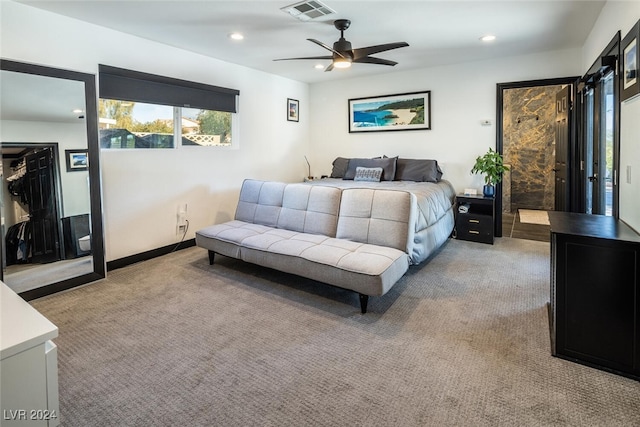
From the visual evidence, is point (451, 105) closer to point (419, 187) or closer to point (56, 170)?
point (419, 187)

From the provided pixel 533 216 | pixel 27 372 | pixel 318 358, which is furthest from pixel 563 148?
pixel 27 372

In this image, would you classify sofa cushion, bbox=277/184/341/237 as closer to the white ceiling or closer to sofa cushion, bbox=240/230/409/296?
sofa cushion, bbox=240/230/409/296

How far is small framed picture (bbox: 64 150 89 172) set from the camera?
3.25 metres

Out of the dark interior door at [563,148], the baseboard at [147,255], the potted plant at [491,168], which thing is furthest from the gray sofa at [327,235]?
the dark interior door at [563,148]

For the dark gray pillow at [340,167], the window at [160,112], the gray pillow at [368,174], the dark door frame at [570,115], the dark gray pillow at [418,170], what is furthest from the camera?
the dark gray pillow at [340,167]

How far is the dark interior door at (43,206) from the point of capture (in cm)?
304

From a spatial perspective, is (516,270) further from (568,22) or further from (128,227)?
(128,227)

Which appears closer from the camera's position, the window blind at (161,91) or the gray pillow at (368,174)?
the window blind at (161,91)

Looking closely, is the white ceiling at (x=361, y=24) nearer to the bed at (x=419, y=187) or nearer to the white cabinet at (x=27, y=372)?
the bed at (x=419, y=187)

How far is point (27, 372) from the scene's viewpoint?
102 centimetres

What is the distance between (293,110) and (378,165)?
193 centimetres

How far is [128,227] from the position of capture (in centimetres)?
394

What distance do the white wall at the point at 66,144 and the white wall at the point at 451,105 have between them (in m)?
4.06

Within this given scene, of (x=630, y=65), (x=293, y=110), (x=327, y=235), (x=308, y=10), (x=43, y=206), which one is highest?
(x=308, y=10)
